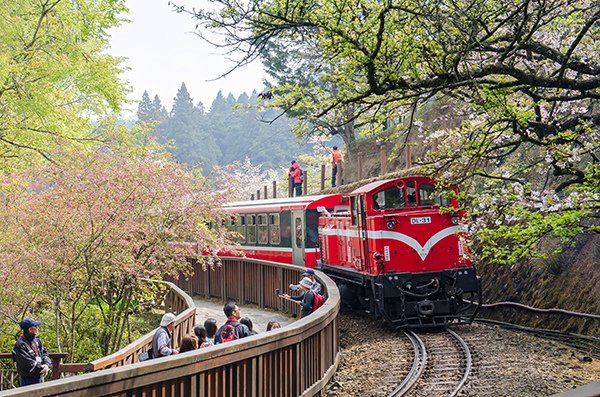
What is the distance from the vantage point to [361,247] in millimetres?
16031

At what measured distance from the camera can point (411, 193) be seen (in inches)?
614

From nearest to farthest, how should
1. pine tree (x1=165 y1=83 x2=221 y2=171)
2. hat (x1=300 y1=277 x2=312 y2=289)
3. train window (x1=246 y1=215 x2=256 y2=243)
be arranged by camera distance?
hat (x1=300 y1=277 x2=312 y2=289) → train window (x1=246 y1=215 x2=256 y2=243) → pine tree (x1=165 y1=83 x2=221 y2=171)

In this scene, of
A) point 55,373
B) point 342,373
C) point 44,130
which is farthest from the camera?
point 44,130

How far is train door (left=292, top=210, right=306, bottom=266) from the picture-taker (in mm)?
21156

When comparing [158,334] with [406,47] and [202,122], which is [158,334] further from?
[202,122]

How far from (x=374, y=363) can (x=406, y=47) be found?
6.07 metres

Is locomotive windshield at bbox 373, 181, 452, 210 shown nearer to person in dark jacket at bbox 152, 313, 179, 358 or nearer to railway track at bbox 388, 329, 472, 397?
railway track at bbox 388, 329, 472, 397

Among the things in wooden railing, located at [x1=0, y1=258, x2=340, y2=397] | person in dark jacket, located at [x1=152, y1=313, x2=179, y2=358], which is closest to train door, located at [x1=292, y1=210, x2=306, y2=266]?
wooden railing, located at [x1=0, y1=258, x2=340, y2=397]

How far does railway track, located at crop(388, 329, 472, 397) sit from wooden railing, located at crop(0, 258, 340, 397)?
131 cm

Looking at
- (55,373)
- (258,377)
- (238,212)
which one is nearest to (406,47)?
(258,377)

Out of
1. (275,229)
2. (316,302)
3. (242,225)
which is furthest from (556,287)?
(242,225)

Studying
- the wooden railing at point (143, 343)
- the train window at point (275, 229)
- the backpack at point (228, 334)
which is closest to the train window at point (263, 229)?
the train window at point (275, 229)

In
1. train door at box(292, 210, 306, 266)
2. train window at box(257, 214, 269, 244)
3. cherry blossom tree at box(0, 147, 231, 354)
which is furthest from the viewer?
train window at box(257, 214, 269, 244)

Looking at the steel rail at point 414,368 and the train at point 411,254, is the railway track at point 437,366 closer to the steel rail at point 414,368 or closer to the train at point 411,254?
the steel rail at point 414,368
